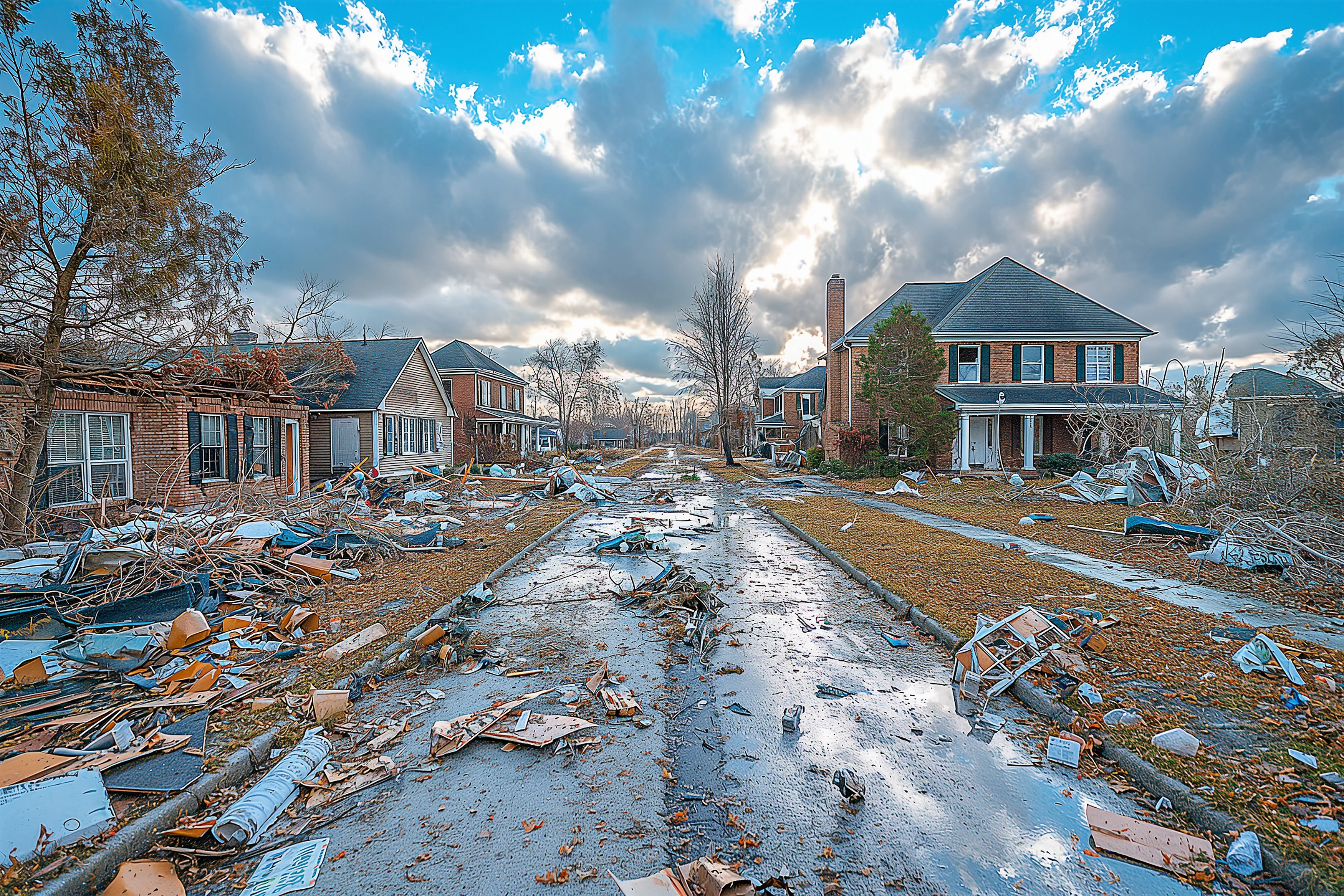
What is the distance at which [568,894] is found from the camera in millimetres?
2809

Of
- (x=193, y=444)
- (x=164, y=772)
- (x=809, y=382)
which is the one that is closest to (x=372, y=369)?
(x=193, y=444)

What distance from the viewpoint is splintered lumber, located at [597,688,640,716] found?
472cm

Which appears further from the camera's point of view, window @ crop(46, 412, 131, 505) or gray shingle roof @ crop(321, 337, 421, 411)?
gray shingle roof @ crop(321, 337, 421, 411)

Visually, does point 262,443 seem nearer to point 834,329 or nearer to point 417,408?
point 417,408

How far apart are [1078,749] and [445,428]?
3118 cm

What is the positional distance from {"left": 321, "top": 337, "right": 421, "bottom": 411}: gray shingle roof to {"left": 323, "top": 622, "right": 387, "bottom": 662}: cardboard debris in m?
19.5

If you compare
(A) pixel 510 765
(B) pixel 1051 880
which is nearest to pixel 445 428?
(A) pixel 510 765

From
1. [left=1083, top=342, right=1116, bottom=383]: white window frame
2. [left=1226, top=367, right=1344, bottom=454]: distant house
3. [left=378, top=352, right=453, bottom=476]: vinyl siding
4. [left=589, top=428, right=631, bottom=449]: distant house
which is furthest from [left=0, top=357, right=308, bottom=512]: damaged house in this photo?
[left=589, top=428, right=631, bottom=449]: distant house

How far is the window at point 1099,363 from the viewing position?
2834 centimetres

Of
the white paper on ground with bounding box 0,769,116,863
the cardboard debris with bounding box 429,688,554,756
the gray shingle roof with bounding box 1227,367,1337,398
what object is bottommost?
the cardboard debris with bounding box 429,688,554,756

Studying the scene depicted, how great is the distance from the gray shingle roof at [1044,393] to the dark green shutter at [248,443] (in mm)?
26027

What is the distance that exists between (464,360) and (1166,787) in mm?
39807

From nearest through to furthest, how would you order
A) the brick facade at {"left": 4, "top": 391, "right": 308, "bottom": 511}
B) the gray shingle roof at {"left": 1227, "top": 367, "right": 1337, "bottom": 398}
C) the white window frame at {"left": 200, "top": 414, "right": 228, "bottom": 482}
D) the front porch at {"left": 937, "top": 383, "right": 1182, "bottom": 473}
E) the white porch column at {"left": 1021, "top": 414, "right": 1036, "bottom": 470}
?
the gray shingle roof at {"left": 1227, "top": 367, "right": 1337, "bottom": 398} < the brick facade at {"left": 4, "top": 391, "right": 308, "bottom": 511} < the white window frame at {"left": 200, "top": 414, "right": 228, "bottom": 482} < the front porch at {"left": 937, "top": 383, "right": 1182, "bottom": 473} < the white porch column at {"left": 1021, "top": 414, "right": 1036, "bottom": 470}

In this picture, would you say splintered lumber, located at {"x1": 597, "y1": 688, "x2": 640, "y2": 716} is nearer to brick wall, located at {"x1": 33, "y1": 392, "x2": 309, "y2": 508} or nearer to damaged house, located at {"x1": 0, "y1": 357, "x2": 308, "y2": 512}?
damaged house, located at {"x1": 0, "y1": 357, "x2": 308, "y2": 512}
